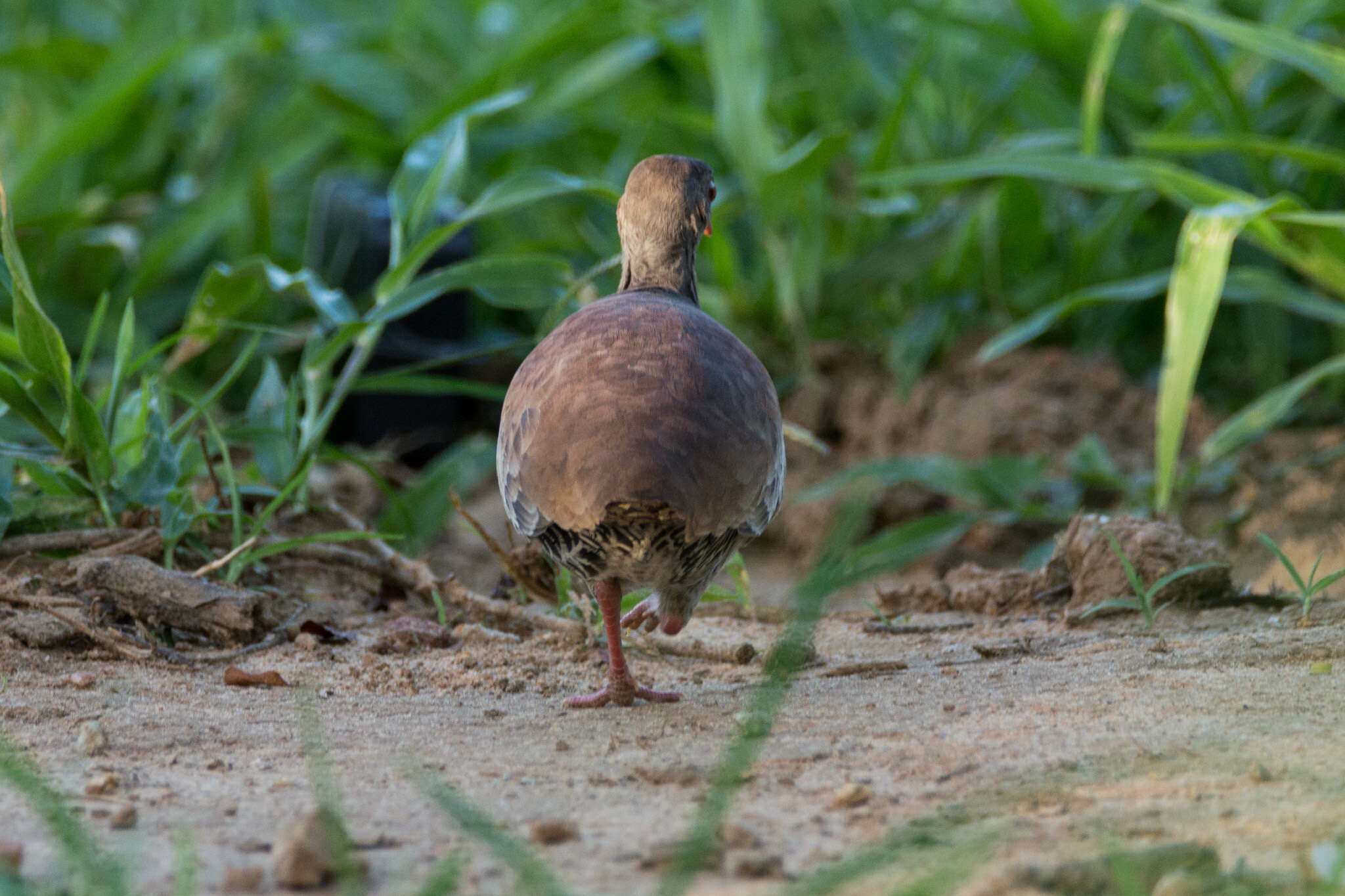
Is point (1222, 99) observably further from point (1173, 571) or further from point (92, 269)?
point (92, 269)

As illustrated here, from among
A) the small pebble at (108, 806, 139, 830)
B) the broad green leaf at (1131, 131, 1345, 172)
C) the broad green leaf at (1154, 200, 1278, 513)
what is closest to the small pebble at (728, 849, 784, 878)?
the small pebble at (108, 806, 139, 830)

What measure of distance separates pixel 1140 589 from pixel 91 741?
2.18 metres

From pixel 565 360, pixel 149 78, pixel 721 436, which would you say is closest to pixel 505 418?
pixel 565 360

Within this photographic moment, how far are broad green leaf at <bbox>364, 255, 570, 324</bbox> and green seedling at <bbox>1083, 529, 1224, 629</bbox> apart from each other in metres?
1.66

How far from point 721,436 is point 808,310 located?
311 cm

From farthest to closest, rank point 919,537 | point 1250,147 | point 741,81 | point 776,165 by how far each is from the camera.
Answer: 1. point 741,81
2. point 776,165
3. point 919,537
4. point 1250,147

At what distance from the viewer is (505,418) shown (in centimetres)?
281

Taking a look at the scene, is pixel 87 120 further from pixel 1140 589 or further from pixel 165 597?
pixel 1140 589

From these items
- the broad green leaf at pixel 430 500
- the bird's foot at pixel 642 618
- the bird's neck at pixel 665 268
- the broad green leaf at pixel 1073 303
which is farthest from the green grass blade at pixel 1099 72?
the bird's foot at pixel 642 618

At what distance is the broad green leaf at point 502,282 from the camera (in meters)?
3.58

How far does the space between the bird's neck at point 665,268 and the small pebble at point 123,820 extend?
1.76 meters

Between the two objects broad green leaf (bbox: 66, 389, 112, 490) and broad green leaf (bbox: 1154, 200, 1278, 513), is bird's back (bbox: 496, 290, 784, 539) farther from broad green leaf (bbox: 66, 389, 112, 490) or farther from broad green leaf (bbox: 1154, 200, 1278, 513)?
broad green leaf (bbox: 1154, 200, 1278, 513)

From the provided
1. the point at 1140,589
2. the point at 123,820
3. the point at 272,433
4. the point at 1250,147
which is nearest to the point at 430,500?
the point at 272,433

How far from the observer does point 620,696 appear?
106 inches
